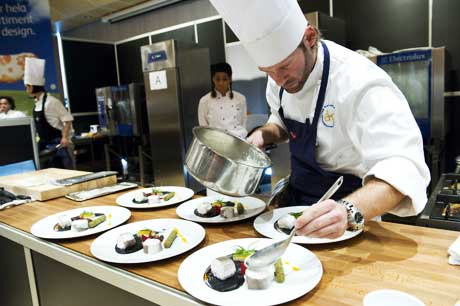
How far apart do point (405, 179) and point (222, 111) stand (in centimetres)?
330

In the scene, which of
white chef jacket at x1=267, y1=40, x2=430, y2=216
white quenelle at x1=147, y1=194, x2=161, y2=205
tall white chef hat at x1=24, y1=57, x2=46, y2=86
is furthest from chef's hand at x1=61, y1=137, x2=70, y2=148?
white chef jacket at x1=267, y1=40, x2=430, y2=216

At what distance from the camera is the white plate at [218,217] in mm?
1187

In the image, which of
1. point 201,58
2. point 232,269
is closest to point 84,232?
point 232,269

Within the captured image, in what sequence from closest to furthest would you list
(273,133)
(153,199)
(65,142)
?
(153,199) → (273,133) → (65,142)

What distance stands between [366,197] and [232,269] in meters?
0.39

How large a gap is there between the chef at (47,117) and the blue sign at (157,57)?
4.36ft

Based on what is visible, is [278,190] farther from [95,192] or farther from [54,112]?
[54,112]

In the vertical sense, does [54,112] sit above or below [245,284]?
above

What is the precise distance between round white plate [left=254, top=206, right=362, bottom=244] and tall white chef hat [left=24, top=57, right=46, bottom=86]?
4.32 m

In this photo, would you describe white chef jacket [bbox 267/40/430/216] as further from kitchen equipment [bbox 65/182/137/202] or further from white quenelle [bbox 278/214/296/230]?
kitchen equipment [bbox 65/182/137/202]

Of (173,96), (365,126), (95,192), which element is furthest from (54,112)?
(365,126)

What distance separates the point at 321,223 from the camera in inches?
31.2

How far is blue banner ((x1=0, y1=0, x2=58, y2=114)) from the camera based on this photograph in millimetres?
4660

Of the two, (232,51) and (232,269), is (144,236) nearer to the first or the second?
(232,269)
